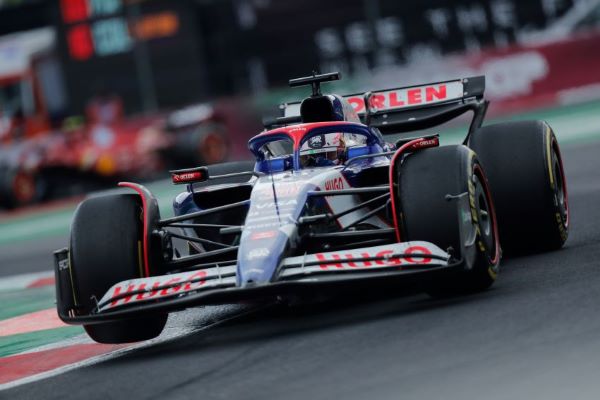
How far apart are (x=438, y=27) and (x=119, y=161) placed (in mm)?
6638

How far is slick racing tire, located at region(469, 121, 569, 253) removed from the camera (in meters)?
8.52

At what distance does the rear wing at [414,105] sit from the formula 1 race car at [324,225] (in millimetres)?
1120

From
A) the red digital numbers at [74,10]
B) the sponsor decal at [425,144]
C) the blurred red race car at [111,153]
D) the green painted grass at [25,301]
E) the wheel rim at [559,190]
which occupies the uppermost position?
the red digital numbers at [74,10]

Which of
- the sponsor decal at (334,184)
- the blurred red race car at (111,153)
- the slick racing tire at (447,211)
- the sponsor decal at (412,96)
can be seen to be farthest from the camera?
the blurred red race car at (111,153)

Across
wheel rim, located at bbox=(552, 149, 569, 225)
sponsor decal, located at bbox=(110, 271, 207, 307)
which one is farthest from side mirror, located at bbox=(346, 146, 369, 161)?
sponsor decal, located at bbox=(110, 271, 207, 307)

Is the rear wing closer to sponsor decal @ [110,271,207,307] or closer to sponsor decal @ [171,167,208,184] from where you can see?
sponsor decal @ [171,167,208,184]

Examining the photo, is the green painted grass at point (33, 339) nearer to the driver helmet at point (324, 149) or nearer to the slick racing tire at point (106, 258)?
the slick racing tire at point (106, 258)

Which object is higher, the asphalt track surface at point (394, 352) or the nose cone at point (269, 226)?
the nose cone at point (269, 226)

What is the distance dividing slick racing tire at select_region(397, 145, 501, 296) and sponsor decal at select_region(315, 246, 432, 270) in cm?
19

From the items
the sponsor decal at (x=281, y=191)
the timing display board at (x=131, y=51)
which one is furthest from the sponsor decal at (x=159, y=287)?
the timing display board at (x=131, y=51)

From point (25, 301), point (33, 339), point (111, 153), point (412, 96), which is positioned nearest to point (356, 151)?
point (412, 96)

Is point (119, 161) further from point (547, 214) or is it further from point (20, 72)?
point (547, 214)

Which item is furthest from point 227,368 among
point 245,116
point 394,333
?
point 245,116

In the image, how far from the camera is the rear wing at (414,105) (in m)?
9.99
